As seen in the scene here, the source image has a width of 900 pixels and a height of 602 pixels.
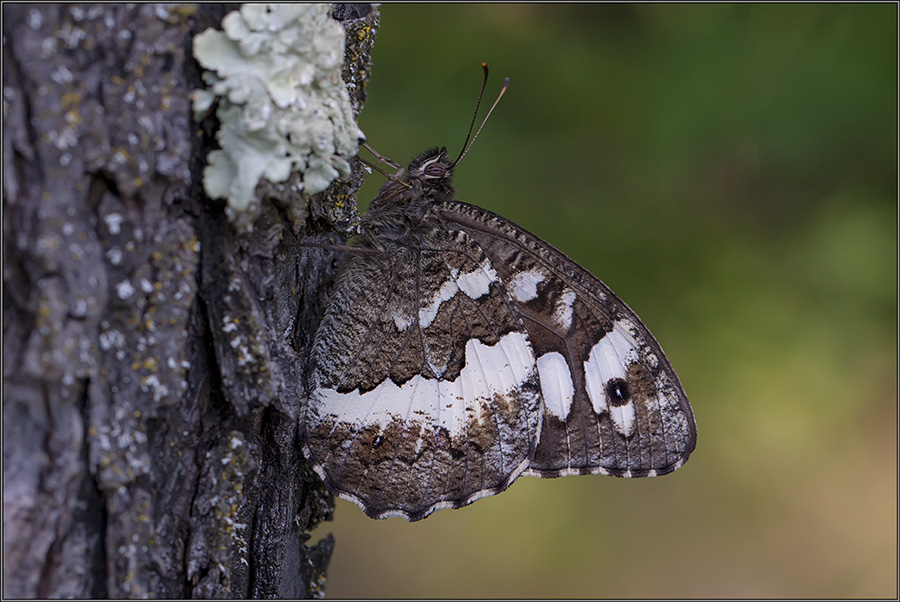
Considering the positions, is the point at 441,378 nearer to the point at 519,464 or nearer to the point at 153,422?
the point at 519,464

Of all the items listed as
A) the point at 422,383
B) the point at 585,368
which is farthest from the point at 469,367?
the point at 585,368

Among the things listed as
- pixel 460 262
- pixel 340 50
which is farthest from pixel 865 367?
pixel 340 50

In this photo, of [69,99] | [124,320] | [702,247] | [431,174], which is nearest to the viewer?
[69,99]

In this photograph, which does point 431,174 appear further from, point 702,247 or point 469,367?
point 702,247

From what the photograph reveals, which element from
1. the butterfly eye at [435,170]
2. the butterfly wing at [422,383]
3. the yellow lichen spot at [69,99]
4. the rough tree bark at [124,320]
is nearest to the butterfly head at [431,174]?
the butterfly eye at [435,170]

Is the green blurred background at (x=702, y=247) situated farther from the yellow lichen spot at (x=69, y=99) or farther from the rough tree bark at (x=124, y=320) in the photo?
the yellow lichen spot at (x=69, y=99)

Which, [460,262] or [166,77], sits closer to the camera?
[166,77]
